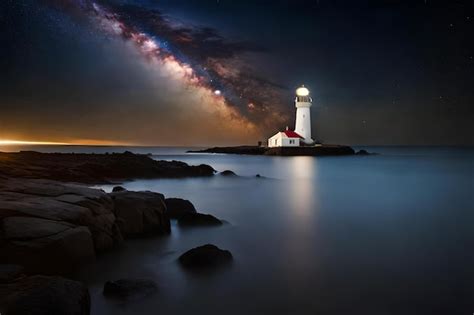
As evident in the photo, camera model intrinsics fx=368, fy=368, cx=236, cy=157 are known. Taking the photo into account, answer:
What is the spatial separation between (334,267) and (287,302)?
2.10 metres

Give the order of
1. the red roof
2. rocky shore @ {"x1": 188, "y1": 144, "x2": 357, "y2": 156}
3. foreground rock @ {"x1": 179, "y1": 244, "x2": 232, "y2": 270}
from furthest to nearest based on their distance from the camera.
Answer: the red roof → rocky shore @ {"x1": 188, "y1": 144, "x2": 357, "y2": 156} → foreground rock @ {"x1": 179, "y1": 244, "x2": 232, "y2": 270}

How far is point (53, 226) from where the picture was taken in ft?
19.2

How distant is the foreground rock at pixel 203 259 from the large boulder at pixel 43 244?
5.78 feet

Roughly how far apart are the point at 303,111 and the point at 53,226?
2176 inches

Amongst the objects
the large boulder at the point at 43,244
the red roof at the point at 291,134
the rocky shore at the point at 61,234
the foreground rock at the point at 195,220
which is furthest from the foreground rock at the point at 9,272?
the red roof at the point at 291,134

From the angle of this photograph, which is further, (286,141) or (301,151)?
(286,141)

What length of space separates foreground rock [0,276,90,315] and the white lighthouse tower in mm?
56332

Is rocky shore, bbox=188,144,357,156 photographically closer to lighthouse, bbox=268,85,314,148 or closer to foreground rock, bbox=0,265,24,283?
lighthouse, bbox=268,85,314,148

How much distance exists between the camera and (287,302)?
215 inches

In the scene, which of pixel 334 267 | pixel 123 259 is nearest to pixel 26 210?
pixel 123 259

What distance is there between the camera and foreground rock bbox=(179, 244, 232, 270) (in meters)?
6.59

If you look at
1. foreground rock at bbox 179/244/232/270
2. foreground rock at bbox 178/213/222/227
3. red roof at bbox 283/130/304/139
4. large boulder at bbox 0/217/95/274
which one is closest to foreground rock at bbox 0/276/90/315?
large boulder at bbox 0/217/95/274

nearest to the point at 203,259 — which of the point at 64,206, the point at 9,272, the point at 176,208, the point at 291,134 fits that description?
the point at 64,206

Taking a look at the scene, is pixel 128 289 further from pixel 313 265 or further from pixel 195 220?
pixel 195 220
